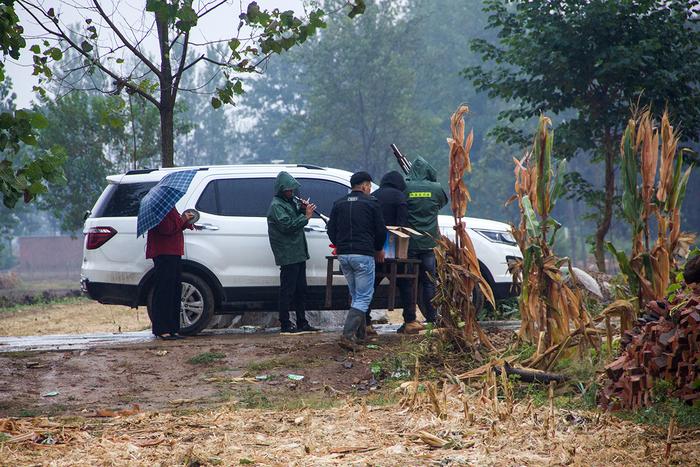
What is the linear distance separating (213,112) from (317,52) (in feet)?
101

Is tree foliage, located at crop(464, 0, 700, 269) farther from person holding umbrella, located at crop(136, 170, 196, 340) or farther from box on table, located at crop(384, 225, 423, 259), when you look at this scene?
person holding umbrella, located at crop(136, 170, 196, 340)

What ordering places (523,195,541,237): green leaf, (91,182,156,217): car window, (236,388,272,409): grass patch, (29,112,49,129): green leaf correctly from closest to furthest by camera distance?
(29,112,49,129): green leaf → (236,388,272,409): grass patch → (523,195,541,237): green leaf → (91,182,156,217): car window

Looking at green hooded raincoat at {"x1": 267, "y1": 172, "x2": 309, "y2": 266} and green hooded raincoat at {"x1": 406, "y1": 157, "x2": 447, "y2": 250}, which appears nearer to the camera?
green hooded raincoat at {"x1": 267, "y1": 172, "x2": 309, "y2": 266}

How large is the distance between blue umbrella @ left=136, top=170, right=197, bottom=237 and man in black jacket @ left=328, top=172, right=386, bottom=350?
2.02 m

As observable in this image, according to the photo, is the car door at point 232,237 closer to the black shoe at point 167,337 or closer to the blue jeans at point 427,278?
the black shoe at point 167,337

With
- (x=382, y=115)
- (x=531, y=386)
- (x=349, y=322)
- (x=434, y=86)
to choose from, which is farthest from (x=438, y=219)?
(x=434, y=86)

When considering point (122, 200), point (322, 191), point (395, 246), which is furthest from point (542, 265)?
point (122, 200)

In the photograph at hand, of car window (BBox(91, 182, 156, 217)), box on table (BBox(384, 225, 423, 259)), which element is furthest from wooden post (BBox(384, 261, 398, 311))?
car window (BBox(91, 182, 156, 217))

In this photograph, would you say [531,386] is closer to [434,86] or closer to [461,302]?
[461,302]

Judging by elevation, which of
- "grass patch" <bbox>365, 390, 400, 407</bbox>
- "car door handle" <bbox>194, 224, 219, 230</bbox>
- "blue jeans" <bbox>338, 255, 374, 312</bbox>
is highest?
"car door handle" <bbox>194, 224, 219, 230</bbox>

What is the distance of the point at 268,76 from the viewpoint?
288ft

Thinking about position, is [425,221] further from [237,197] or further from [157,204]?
[157,204]

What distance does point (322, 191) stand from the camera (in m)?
12.7

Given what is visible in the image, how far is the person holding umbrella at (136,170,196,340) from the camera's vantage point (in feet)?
37.8
